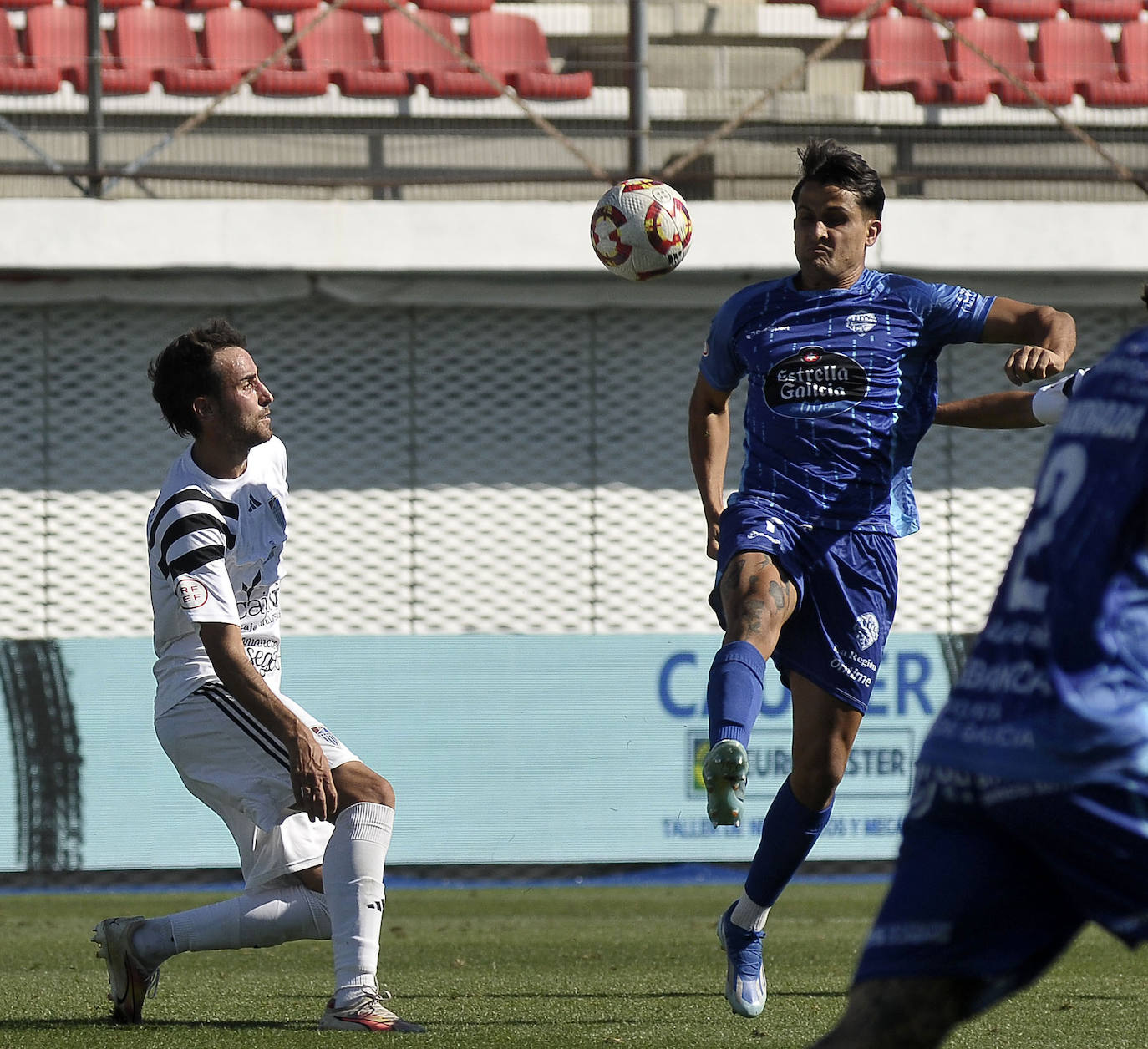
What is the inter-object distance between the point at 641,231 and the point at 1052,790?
478cm

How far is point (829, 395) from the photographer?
17.1ft

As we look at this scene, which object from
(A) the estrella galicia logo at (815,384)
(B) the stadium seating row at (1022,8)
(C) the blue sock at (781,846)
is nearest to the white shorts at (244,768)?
(C) the blue sock at (781,846)

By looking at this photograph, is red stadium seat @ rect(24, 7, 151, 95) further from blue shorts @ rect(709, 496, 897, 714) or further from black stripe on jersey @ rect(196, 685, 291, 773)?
blue shorts @ rect(709, 496, 897, 714)

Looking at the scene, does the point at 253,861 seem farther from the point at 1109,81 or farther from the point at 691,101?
the point at 1109,81

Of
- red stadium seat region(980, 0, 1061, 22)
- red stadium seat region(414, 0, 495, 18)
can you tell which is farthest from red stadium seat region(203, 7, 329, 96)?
red stadium seat region(980, 0, 1061, 22)

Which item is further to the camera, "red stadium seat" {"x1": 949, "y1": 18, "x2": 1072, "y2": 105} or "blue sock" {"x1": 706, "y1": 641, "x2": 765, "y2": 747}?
"red stadium seat" {"x1": 949, "y1": 18, "x2": 1072, "y2": 105}

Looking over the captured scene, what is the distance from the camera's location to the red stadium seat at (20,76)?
12570 mm

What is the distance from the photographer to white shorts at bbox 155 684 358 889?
4.79 m

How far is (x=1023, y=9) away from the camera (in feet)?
46.5

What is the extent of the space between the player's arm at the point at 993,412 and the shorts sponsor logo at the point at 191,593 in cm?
227

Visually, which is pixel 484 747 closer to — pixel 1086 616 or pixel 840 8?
pixel 840 8

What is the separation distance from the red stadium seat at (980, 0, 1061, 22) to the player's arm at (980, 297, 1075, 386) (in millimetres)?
9663

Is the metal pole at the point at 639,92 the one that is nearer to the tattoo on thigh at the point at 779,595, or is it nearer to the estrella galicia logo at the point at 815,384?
the estrella galicia logo at the point at 815,384

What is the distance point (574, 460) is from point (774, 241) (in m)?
2.28
